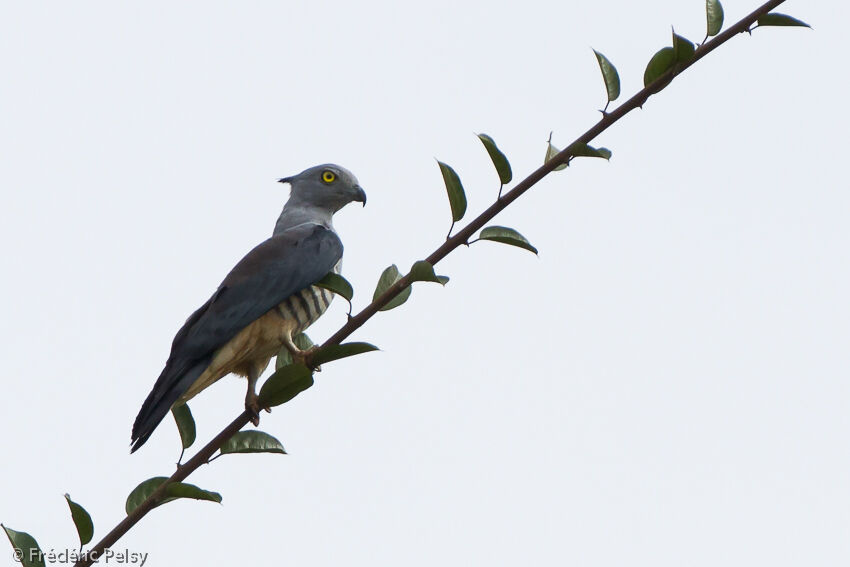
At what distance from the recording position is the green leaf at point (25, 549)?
3.22 meters

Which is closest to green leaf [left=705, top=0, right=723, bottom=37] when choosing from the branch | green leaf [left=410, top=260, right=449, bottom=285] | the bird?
the branch

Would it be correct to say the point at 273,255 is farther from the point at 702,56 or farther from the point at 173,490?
the point at 702,56

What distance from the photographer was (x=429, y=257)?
3.46m

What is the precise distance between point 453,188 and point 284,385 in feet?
2.91

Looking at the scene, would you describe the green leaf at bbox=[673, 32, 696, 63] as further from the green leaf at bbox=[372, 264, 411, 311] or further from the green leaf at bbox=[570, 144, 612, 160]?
the green leaf at bbox=[372, 264, 411, 311]

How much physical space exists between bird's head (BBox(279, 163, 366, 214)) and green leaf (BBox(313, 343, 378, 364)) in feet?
→ 13.8

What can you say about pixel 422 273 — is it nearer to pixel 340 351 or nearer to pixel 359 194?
pixel 340 351

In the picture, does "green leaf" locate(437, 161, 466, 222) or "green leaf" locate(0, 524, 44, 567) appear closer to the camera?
"green leaf" locate(0, 524, 44, 567)

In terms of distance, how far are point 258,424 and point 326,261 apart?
973 mm

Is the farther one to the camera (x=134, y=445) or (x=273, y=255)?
(x=273, y=255)

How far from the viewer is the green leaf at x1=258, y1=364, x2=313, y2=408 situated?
11.7 ft

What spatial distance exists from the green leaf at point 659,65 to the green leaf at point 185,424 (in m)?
2.03

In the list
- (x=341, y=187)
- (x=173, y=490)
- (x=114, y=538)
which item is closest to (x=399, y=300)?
(x=173, y=490)

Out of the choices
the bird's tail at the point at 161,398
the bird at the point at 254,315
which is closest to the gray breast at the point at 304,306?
the bird at the point at 254,315
